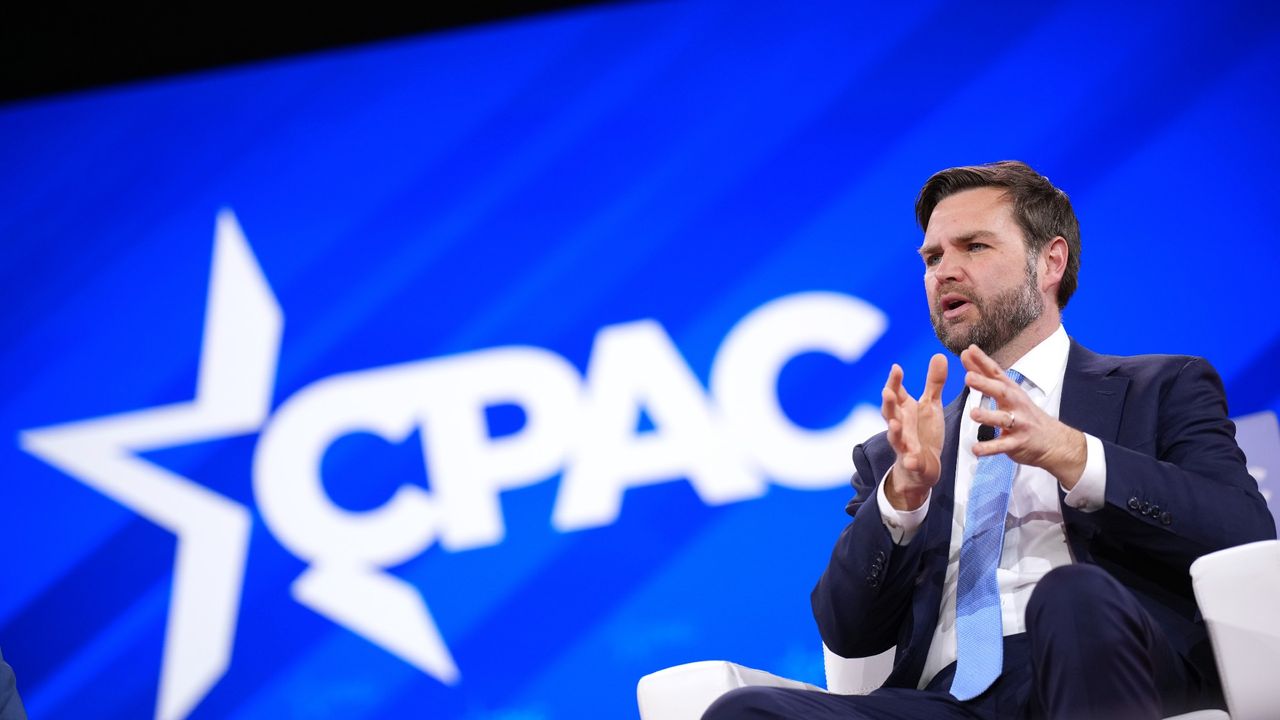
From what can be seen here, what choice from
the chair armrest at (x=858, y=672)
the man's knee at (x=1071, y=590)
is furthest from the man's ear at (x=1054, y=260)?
the man's knee at (x=1071, y=590)

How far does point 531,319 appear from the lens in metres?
3.54

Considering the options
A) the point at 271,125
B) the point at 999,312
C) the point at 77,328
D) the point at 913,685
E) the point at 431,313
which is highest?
the point at 271,125

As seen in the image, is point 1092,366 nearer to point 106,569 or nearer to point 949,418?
point 949,418

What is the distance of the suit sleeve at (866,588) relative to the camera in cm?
186

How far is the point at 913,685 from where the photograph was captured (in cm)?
191

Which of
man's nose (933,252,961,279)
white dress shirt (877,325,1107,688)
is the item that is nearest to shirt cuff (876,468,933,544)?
white dress shirt (877,325,1107,688)

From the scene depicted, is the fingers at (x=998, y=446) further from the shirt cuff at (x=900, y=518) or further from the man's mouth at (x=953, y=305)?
the man's mouth at (x=953, y=305)

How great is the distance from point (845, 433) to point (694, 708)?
1.67 metres

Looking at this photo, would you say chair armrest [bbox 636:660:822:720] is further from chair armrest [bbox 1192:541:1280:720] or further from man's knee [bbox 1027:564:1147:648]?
chair armrest [bbox 1192:541:1280:720]

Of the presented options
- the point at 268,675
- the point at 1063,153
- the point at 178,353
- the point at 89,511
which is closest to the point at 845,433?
the point at 1063,153

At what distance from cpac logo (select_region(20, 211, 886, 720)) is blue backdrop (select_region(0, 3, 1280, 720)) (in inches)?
A: 0.4

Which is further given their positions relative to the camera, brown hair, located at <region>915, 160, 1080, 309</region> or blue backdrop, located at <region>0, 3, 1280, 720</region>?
blue backdrop, located at <region>0, 3, 1280, 720</region>

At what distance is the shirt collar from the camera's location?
2037 millimetres

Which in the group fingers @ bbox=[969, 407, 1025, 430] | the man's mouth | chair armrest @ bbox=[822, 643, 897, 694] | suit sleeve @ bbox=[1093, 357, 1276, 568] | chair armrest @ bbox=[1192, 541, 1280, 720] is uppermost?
the man's mouth
